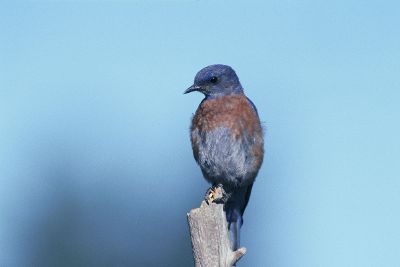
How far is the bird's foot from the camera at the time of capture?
14.9ft

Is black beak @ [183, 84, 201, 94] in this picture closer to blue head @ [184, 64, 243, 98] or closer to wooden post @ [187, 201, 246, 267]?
blue head @ [184, 64, 243, 98]

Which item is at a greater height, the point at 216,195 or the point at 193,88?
the point at 193,88

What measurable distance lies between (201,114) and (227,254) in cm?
170

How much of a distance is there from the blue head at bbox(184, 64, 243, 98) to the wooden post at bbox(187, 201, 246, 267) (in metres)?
1.59

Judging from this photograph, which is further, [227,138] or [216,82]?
[216,82]

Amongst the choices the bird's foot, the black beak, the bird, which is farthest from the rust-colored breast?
the bird's foot

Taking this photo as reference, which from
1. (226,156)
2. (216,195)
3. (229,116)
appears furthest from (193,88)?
(216,195)

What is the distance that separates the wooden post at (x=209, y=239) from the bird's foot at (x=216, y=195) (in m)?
0.49

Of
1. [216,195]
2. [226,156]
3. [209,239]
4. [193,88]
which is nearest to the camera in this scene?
[209,239]

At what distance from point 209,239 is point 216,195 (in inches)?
36.3

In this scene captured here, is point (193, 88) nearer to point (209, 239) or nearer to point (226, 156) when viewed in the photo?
point (226, 156)

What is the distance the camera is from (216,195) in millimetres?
4734

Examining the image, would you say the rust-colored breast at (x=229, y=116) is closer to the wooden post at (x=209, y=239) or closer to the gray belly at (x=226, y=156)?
the gray belly at (x=226, y=156)

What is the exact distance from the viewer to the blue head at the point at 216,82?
532 centimetres
